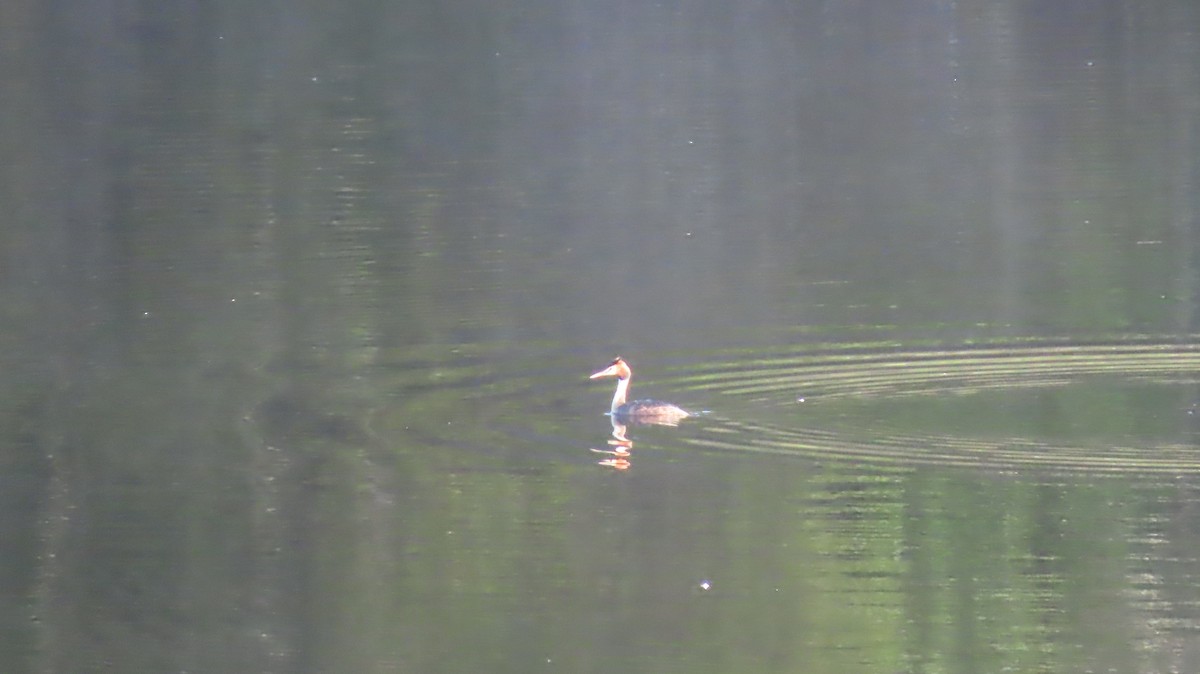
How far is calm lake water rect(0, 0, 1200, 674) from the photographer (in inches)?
246

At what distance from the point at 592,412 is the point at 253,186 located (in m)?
5.76

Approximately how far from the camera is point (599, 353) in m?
9.35

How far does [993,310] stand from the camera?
9812 millimetres

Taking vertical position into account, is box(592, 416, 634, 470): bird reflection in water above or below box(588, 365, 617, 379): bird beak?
below

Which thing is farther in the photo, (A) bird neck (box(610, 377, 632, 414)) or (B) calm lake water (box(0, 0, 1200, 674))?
(A) bird neck (box(610, 377, 632, 414))

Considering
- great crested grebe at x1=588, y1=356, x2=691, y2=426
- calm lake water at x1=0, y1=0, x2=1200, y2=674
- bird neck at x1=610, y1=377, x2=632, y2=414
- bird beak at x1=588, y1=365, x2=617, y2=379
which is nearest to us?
calm lake water at x1=0, y1=0, x2=1200, y2=674

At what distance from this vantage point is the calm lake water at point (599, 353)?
246 inches

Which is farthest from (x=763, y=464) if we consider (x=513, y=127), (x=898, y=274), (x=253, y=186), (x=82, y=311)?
(x=513, y=127)

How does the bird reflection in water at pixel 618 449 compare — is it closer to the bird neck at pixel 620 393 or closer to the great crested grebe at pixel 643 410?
the great crested grebe at pixel 643 410

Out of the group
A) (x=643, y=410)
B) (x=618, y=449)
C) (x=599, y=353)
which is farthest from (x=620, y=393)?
(x=599, y=353)

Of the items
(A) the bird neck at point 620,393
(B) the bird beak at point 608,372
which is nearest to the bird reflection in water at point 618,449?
(A) the bird neck at point 620,393

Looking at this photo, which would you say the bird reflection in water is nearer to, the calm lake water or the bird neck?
the calm lake water

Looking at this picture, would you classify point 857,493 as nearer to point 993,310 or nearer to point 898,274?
point 993,310

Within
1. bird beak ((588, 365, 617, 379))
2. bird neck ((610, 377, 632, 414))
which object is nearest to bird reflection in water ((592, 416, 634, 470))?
bird neck ((610, 377, 632, 414))
